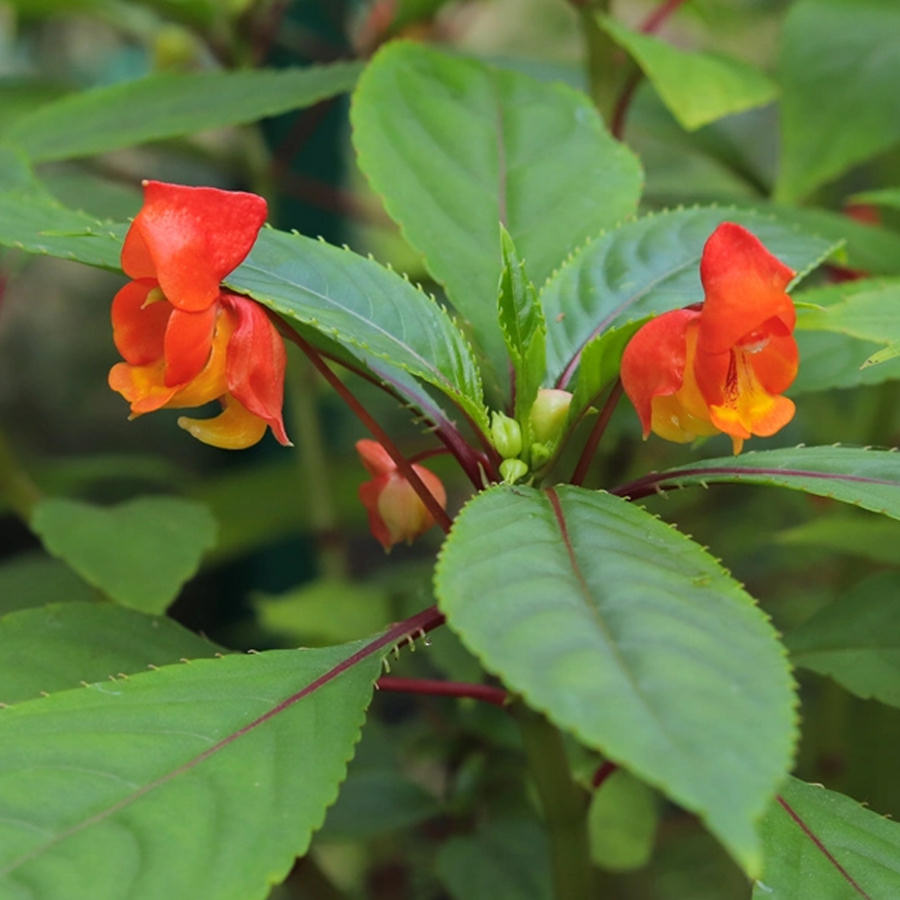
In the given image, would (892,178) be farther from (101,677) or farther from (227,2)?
(101,677)

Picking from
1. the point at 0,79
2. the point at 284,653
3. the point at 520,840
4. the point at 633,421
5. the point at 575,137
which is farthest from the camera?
the point at 0,79

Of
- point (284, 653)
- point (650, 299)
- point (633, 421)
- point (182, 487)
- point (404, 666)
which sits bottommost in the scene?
point (182, 487)

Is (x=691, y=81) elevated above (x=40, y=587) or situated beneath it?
elevated above

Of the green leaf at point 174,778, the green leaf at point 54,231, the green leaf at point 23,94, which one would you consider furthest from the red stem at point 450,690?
the green leaf at point 23,94

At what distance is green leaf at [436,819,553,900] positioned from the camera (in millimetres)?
1004

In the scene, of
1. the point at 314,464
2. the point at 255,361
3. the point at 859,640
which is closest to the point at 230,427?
the point at 255,361

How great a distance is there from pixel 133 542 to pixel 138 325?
1.15 ft

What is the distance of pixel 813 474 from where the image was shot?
0.66 m

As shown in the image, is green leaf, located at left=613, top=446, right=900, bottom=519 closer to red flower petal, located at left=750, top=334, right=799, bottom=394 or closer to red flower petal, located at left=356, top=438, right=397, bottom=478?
red flower petal, located at left=750, top=334, right=799, bottom=394

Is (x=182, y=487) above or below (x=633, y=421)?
below

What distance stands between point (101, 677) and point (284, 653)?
0.53 ft

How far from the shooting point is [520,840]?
106 cm

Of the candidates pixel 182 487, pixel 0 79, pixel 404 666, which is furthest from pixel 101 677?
pixel 182 487

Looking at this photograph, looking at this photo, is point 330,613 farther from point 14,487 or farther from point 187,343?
point 187,343
